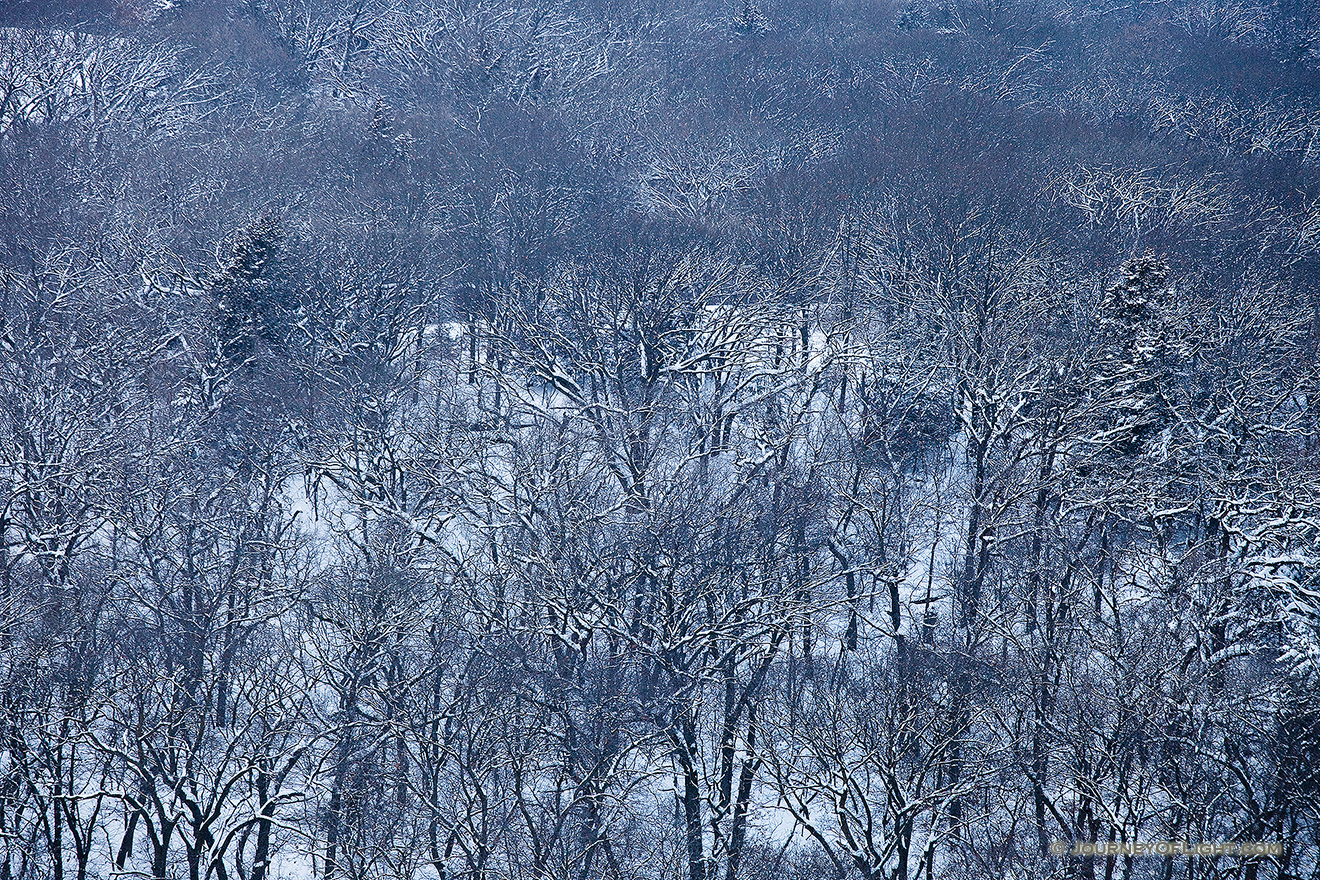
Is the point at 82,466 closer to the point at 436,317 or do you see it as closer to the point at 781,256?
the point at 436,317

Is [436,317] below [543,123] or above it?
below

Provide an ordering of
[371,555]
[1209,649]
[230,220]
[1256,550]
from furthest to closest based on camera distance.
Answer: [230,220]
[371,555]
[1256,550]
[1209,649]

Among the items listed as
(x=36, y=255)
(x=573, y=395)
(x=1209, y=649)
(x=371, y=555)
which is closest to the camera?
(x=1209, y=649)

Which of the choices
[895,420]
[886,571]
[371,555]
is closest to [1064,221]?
[895,420]

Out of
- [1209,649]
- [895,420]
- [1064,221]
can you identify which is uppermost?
[1064,221]

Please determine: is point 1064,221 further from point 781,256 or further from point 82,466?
point 82,466

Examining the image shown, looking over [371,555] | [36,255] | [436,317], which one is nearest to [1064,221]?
[436,317]

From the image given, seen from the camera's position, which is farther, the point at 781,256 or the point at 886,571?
the point at 781,256
